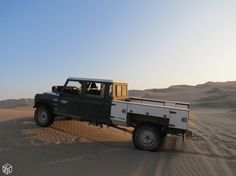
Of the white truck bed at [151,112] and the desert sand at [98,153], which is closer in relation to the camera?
the desert sand at [98,153]

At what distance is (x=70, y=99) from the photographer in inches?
542

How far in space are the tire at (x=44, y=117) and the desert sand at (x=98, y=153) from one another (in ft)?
0.78

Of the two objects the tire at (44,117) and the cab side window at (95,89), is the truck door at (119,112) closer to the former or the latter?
the cab side window at (95,89)

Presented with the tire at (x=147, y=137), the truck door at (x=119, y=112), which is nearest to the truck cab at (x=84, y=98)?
the truck door at (x=119, y=112)

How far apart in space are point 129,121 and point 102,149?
1.25 meters

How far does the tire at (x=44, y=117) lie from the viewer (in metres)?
14.2

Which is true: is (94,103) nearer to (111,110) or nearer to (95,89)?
(95,89)

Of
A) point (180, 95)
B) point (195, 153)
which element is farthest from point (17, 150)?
point (180, 95)

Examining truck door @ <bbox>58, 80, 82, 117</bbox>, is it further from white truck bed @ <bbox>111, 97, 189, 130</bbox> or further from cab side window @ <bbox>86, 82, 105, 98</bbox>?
white truck bed @ <bbox>111, 97, 189, 130</bbox>

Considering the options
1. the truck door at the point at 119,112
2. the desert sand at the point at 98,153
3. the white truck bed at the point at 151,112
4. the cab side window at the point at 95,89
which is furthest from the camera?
the cab side window at the point at 95,89

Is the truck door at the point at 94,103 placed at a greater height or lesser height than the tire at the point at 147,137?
greater

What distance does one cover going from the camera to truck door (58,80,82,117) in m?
13.6

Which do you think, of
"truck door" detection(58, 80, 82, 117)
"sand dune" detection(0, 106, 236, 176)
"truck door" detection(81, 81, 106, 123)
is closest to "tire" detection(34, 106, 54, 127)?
"sand dune" detection(0, 106, 236, 176)

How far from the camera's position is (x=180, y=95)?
182 feet
